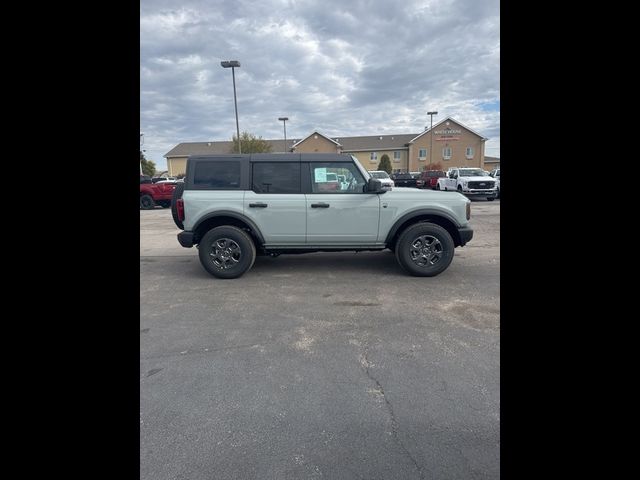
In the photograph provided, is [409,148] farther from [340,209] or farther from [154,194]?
[340,209]

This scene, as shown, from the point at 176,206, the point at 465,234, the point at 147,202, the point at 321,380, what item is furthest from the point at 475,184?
the point at 321,380

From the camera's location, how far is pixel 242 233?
5.41 metres

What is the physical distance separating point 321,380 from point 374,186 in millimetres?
3258

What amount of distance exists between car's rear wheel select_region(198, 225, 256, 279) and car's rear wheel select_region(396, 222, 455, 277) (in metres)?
2.38

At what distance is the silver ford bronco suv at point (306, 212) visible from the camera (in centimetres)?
532

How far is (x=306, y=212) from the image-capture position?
533 centimetres

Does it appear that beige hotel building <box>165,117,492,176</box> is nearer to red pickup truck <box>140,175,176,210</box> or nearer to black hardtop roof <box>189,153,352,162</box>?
red pickup truck <box>140,175,176,210</box>

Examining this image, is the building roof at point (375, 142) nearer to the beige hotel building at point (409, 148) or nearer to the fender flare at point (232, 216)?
the beige hotel building at point (409, 148)

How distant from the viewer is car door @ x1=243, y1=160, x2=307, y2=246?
5.34 metres

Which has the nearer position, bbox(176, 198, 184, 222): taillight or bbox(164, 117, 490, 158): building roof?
bbox(176, 198, 184, 222): taillight

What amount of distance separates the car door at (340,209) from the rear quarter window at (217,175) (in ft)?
3.62

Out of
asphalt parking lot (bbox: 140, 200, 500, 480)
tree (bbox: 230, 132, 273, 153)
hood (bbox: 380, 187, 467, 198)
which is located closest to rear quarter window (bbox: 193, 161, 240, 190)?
asphalt parking lot (bbox: 140, 200, 500, 480)
